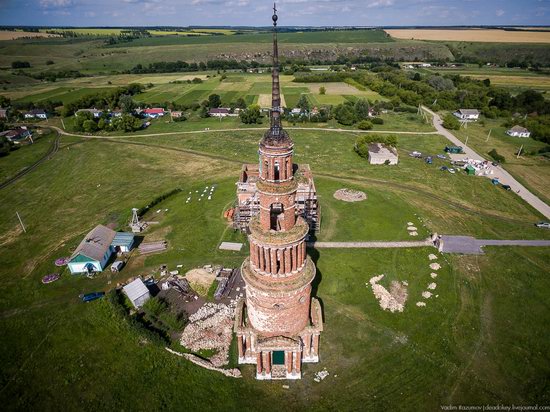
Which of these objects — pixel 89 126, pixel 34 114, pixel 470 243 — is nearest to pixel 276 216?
pixel 470 243

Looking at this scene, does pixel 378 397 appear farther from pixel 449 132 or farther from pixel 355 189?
pixel 449 132

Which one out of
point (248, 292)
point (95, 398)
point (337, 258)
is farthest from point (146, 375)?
point (337, 258)

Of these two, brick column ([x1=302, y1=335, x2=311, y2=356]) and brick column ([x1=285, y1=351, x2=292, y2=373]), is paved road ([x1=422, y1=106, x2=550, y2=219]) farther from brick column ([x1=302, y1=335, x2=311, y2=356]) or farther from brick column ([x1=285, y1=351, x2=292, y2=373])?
brick column ([x1=285, y1=351, x2=292, y2=373])

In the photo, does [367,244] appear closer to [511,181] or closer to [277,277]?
[277,277]

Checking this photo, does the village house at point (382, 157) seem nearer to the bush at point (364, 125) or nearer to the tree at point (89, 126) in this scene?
the bush at point (364, 125)

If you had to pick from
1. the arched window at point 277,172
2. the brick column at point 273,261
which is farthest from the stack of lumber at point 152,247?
the arched window at point 277,172
